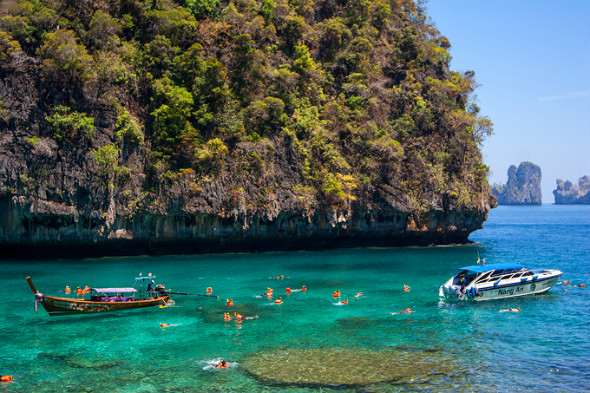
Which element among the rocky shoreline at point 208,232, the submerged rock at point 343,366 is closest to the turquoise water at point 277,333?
the submerged rock at point 343,366

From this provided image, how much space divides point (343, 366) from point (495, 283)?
16.3 m

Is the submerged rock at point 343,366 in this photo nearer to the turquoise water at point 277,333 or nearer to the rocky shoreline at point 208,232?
the turquoise water at point 277,333

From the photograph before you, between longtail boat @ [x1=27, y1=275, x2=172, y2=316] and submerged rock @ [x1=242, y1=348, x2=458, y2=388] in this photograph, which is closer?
submerged rock @ [x1=242, y1=348, x2=458, y2=388]

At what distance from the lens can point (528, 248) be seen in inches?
2477

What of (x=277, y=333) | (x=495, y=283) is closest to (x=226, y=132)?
(x=495, y=283)

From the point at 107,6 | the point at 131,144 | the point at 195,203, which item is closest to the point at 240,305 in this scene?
the point at 195,203

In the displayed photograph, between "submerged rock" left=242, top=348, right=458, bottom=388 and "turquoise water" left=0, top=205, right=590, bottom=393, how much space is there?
25cm

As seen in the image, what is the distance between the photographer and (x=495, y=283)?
108ft

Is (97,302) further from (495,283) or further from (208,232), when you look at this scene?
(495,283)

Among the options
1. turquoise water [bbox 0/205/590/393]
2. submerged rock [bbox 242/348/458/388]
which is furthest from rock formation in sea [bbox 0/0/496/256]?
submerged rock [bbox 242/348/458/388]

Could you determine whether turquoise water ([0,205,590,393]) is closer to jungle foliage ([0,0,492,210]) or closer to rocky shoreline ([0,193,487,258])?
rocky shoreline ([0,193,487,258])

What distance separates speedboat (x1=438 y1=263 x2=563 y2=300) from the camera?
32.6 metres

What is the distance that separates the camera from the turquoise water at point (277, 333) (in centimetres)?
1956

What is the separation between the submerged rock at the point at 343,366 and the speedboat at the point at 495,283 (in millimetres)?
11101
